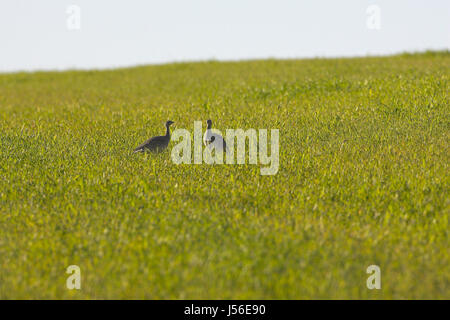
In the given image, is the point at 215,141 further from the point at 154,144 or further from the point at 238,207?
the point at 238,207

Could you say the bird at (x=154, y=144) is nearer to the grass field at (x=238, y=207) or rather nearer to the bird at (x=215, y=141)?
the grass field at (x=238, y=207)

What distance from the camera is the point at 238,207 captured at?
9172mm

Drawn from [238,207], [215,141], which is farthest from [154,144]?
[238,207]

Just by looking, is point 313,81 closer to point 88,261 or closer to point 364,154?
point 364,154

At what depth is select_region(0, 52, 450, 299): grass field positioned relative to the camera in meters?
6.73

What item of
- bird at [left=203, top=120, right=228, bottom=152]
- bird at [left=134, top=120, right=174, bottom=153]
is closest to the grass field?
bird at [left=134, top=120, right=174, bottom=153]

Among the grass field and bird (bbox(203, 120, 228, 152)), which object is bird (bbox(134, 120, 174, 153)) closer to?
the grass field

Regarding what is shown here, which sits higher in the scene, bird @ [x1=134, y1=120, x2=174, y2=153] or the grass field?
bird @ [x1=134, y1=120, x2=174, y2=153]

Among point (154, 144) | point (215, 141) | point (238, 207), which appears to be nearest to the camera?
point (238, 207)

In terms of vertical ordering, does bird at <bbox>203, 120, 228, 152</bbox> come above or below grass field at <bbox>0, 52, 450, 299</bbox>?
above

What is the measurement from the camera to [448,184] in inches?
395

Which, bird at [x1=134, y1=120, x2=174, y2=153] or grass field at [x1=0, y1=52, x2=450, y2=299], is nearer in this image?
grass field at [x1=0, y1=52, x2=450, y2=299]

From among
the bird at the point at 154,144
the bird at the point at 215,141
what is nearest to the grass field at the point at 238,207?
the bird at the point at 154,144
